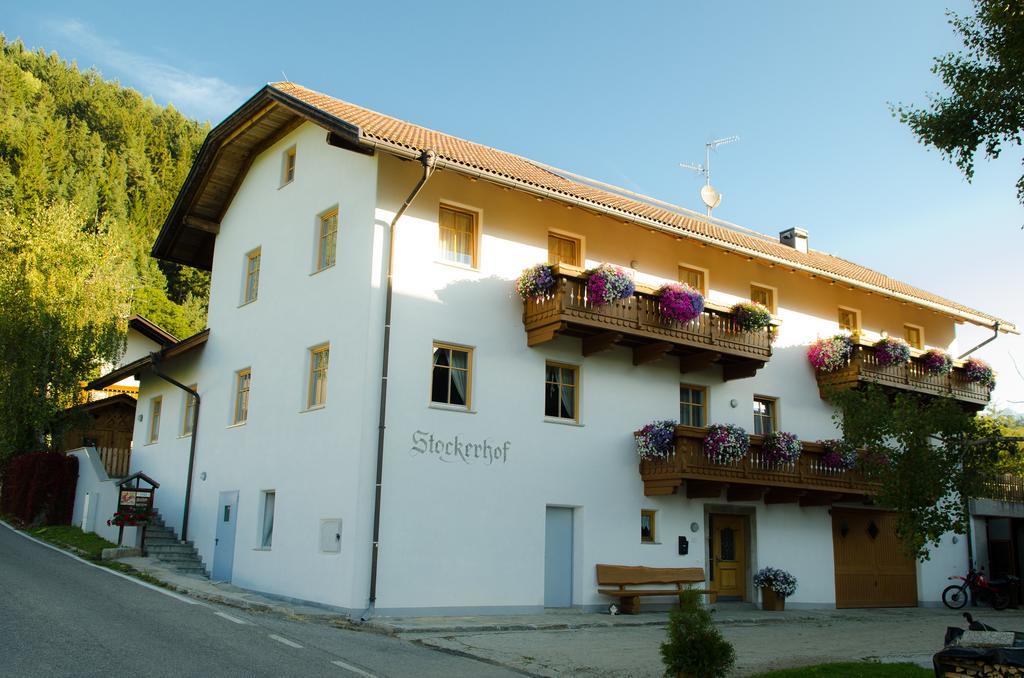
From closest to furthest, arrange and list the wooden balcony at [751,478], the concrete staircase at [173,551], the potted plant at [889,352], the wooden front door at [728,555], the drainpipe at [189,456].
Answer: the wooden balcony at [751,478]
the concrete staircase at [173,551]
the wooden front door at [728,555]
the drainpipe at [189,456]
the potted plant at [889,352]

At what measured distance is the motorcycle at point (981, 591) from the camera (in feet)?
84.5

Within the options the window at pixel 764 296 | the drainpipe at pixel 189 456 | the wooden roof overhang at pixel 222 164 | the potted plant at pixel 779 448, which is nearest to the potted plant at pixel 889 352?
the window at pixel 764 296

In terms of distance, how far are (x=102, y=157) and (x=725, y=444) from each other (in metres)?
62.2

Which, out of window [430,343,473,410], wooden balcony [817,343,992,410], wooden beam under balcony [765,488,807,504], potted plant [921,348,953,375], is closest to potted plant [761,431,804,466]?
wooden beam under balcony [765,488,807,504]

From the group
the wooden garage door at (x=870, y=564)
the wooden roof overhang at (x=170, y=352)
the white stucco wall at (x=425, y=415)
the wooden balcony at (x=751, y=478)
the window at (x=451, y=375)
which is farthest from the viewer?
the wooden garage door at (x=870, y=564)

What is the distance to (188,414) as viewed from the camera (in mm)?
24609

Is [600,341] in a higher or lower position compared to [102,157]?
lower

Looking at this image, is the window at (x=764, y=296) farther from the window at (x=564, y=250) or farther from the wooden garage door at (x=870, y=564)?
the window at (x=564, y=250)

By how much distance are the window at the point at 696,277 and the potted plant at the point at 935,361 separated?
23.4ft

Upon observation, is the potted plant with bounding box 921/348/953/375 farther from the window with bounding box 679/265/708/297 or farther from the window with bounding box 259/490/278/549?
the window with bounding box 259/490/278/549

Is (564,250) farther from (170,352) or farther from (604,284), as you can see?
(170,352)

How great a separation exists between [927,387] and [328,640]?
61.0 feet

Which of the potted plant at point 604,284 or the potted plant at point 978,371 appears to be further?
the potted plant at point 978,371

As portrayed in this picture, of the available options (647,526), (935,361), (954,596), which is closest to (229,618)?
(647,526)
